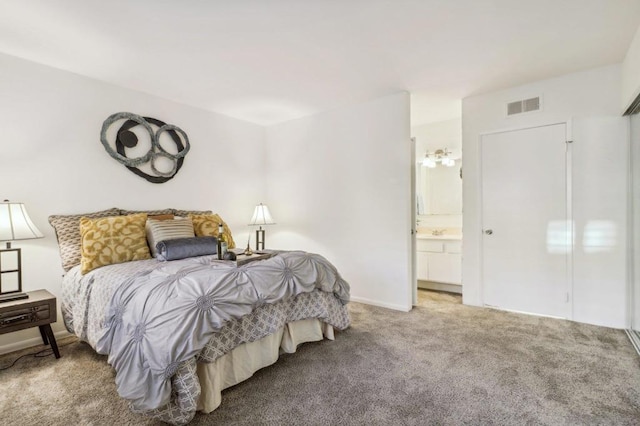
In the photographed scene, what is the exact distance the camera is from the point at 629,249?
290 cm

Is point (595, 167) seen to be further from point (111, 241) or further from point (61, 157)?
point (61, 157)

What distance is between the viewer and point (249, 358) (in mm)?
2121

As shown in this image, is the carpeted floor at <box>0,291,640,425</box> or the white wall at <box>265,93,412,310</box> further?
the white wall at <box>265,93,412,310</box>

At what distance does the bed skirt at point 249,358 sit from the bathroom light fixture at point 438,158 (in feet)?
10.4

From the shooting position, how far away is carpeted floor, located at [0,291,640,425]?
1.76 metres

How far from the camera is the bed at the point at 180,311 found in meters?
1.64

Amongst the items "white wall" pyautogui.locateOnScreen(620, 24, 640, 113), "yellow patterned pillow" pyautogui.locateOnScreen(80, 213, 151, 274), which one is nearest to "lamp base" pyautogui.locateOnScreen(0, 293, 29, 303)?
"yellow patterned pillow" pyautogui.locateOnScreen(80, 213, 151, 274)

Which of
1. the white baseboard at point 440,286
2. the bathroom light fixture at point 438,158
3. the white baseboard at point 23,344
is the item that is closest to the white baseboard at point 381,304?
the white baseboard at point 440,286

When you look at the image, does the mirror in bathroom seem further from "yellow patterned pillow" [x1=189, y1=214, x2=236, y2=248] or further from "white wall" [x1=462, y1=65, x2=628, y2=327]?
"yellow patterned pillow" [x1=189, y1=214, x2=236, y2=248]

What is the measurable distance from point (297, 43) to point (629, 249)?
352 cm

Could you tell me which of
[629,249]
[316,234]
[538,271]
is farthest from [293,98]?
[629,249]

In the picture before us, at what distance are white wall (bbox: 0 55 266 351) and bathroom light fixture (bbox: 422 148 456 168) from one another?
3.37 metres

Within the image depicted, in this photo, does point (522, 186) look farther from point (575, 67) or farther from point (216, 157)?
point (216, 157)

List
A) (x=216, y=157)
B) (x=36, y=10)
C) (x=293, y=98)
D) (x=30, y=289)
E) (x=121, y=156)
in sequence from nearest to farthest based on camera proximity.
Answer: (x=36, y=10)
(x=30, y=289)
(x=121, y=156)
(x=293, y=98)
(x=216, y=157)
